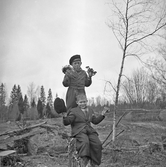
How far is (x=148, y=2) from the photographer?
21.3 ft

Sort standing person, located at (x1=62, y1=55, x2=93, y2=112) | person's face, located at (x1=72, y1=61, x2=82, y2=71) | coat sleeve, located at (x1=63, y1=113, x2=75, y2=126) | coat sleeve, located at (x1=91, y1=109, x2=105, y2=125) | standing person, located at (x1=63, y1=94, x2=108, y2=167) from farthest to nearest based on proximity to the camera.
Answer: person's face, located at (x1=72, y1=61, x2=82, y2=71), standing person, located at (x1=62, y1=55, x2=93, y2=112), coat sleeve, located at (x1=91, y1=109, x2=105, y2=125), coat sleeve, located at (x1=63, y1=113, x2=75, y2=126), standing person, located at (x1=63, y1=94, x2=108, y2=167)

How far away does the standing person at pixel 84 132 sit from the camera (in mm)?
2910

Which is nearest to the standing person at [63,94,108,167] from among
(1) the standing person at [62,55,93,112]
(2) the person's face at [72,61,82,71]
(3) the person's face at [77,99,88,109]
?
(3) the person's face at [77,99,88,109]

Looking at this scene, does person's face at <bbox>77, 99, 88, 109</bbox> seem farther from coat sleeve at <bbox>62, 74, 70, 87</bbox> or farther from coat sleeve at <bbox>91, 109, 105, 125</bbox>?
coat sleeve at <bbox>62, 74, 70, 87</bbox>

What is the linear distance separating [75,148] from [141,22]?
5620 mm

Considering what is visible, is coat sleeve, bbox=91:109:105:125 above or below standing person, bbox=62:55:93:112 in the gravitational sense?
below

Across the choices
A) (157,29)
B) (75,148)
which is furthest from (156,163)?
(157,29)

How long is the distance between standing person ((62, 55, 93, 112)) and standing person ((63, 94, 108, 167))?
319 millimetres

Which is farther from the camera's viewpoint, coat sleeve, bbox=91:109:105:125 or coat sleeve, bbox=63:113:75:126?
coat sleeve, bbox=91:109:105:125

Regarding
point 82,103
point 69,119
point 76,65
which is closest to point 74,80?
point 76,65

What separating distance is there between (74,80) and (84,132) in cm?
114

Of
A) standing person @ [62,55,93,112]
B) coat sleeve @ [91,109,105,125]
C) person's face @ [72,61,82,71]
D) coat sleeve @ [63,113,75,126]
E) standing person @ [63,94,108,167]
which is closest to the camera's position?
standing person @ [63,94,108,167]

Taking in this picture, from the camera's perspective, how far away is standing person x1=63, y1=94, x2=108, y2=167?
2.91 meters

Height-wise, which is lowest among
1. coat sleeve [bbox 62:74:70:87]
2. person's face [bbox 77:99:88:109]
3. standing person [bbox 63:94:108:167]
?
standing person [bbox 63:94:108:167]
